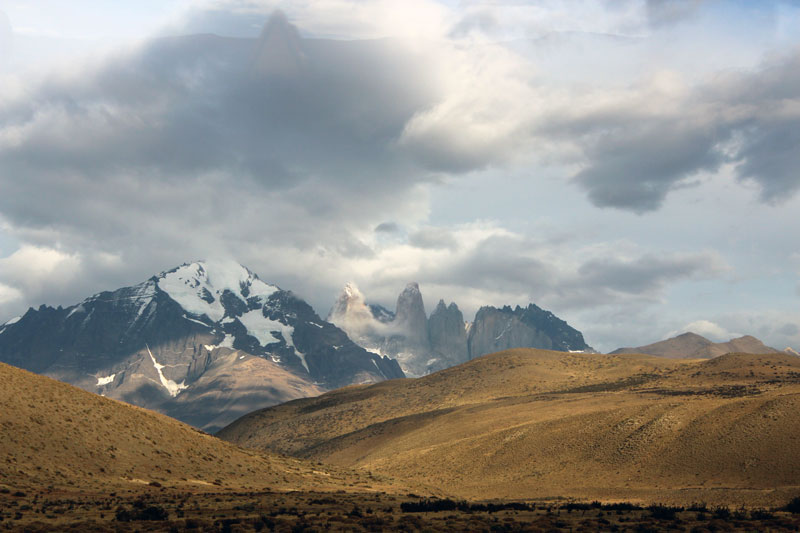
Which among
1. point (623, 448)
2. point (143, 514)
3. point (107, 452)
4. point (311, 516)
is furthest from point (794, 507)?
point (107, 452)

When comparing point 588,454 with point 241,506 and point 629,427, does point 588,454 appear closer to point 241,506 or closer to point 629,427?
point 629,427

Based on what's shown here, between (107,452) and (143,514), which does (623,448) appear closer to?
(107,452)

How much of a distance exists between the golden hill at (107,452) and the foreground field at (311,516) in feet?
28.7

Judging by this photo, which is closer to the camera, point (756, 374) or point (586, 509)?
point (586, 509)

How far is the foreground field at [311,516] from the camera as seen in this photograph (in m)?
53.6

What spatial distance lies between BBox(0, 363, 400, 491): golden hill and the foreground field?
8.74 meters

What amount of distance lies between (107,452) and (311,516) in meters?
38.0

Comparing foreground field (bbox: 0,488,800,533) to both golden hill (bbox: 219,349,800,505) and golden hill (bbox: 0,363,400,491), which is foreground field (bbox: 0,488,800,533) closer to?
golden hill (bbox: 0,363,400,491)

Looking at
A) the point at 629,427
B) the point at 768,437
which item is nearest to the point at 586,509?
the point at 768,437

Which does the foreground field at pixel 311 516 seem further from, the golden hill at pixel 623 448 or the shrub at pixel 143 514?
the golden hill at pixel 623 448

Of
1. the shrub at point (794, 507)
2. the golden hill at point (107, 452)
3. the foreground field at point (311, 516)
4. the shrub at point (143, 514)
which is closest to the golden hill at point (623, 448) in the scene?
the shrub at point (794, 507)

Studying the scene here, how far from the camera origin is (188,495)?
72812 millimetres

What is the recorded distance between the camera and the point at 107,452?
3438 inches

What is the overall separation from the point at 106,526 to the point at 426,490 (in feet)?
186
